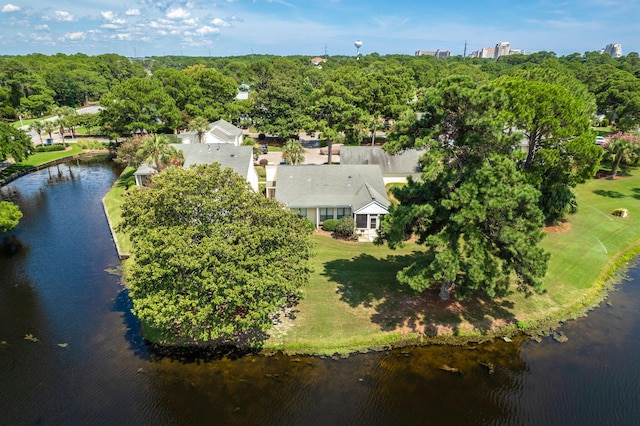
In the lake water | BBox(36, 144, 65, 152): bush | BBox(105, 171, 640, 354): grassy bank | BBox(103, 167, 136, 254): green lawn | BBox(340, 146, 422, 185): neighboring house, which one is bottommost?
the lake water

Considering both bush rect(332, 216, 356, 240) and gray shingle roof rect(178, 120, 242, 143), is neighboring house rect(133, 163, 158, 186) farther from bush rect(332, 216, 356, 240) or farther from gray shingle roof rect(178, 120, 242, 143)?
bush rect(332, 216, 356, 240)

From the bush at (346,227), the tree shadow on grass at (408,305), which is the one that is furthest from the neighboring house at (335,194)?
the tree shadow on grass at (408,305)

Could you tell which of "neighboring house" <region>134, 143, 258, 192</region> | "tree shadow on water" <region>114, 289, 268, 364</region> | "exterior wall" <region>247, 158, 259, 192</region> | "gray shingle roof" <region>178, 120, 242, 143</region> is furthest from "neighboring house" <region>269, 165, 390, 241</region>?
"gray shingle roof" <region>178, 120, 242, 143</region>

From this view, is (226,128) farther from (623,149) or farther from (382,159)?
(623,149)

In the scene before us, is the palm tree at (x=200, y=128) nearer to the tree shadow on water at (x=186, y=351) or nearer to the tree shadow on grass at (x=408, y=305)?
the tree shadow on grass at (x=408, y=305)

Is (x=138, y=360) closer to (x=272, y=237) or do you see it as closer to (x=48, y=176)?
(x=272, y=237)
